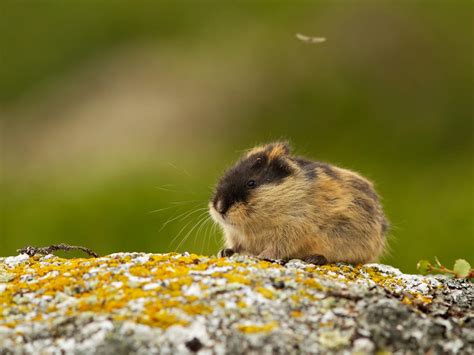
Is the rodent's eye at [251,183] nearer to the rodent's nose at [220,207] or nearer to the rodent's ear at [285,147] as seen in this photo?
the rodent's nose at [220,207]

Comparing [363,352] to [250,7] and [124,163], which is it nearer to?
[124,163]

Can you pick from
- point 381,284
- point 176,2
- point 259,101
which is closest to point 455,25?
point 259,101

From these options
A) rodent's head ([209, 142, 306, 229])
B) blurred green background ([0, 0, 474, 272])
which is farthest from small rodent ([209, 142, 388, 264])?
blurred green background ([0, 0, 474, 272])

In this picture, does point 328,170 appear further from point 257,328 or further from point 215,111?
point 215,111

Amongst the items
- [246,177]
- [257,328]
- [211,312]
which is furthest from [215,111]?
[257,328]

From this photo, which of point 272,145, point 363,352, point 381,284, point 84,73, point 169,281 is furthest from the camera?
point 84,73

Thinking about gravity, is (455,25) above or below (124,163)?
above
